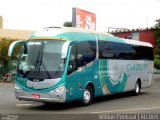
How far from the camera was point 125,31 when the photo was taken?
6216cm

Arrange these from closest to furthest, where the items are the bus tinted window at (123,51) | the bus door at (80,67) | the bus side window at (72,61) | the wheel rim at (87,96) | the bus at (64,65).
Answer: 1. the bus at (64,65)
2. the bus side window at (72,61)
3. the bus door at (80,67)
4. the wheel rim at (87,96)
5. the bus tinted window at (123,51)

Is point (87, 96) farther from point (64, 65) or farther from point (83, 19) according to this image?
point (83, 19)

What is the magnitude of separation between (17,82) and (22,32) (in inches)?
1882

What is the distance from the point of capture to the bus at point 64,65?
1639cm

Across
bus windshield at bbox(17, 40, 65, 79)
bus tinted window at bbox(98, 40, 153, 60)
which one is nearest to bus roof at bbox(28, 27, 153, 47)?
bus windshield at bbox(17, 40, 65, 79)

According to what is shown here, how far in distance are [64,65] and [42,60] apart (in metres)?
0.88

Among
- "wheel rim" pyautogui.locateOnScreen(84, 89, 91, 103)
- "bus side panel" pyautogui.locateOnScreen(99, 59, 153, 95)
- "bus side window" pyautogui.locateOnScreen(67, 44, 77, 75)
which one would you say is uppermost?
"bus side window" pyautogui.locateOnScreen(67, 44, 77, 75)

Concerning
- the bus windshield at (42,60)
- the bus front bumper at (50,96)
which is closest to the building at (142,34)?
the bus windshield at (42,60)

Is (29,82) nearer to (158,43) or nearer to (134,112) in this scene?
(134,112)

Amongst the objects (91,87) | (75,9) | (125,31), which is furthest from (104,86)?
(125,31)

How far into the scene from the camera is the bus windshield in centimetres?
1645

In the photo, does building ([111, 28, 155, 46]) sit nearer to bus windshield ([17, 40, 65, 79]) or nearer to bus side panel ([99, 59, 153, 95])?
bus side panel ([99, 59, 153, 95])

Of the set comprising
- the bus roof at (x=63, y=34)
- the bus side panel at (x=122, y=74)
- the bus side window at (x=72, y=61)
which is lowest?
the bus side panel at (x=122, y=74)

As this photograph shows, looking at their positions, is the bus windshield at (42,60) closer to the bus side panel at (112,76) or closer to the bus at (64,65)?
the bus at (64,65)
